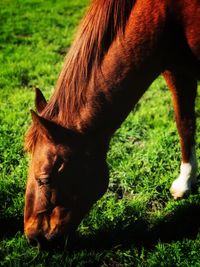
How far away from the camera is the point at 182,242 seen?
3.08 metres

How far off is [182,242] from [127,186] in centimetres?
86

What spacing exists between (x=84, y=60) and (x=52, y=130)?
501 millimetres

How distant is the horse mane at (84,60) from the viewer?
2.47 meters

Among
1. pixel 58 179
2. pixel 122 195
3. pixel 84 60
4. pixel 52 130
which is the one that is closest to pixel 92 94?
pixel 84 60

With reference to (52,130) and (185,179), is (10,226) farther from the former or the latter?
(185,179)

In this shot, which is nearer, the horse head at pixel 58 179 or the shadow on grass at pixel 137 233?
the horse head at pixel 58 179

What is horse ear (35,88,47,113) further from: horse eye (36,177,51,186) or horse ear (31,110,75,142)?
horse eye (36,177,51,186)

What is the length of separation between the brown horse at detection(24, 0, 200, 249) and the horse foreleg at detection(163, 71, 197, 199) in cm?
60

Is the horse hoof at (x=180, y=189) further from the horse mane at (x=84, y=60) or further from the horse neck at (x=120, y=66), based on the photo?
the horse mane at (x=84, y=60)

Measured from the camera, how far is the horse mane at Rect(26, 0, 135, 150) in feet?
8.11

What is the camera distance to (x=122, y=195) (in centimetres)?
370

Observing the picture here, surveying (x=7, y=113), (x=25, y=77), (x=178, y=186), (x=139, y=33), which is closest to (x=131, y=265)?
(x=178, y=186)

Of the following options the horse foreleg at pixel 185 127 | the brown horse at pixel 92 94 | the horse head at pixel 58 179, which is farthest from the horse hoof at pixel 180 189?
the brown horse at pixel 92 94

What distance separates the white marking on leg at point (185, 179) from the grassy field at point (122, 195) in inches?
2.9
